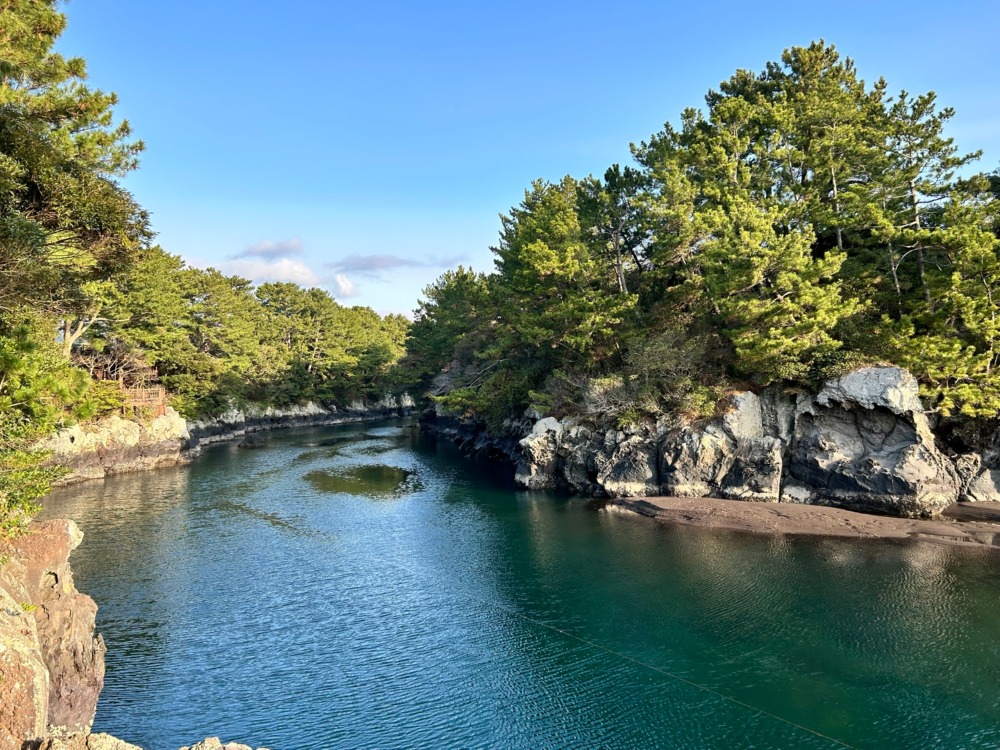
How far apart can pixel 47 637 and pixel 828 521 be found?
25033 millimetres

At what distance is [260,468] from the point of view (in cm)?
4203

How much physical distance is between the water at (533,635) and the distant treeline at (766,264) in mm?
8098

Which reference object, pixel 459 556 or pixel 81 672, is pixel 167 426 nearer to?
pixel 459 556

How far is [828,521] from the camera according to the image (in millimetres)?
23516

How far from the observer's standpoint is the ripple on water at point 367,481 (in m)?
34.7

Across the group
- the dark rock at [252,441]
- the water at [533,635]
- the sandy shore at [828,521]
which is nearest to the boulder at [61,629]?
the water at [533,635]

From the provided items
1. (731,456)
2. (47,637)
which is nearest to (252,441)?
(731,456)

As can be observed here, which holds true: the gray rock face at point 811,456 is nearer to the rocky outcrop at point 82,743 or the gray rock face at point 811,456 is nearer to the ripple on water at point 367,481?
the ripple on water at point 367,481

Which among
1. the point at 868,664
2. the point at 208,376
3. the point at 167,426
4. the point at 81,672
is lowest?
the point at 868,664

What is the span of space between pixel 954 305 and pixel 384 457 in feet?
126

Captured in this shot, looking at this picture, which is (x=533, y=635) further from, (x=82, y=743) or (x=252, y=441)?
(x=252, y=441)

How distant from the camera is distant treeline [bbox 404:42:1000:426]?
24.6 metres

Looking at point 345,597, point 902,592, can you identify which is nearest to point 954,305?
point 902,592

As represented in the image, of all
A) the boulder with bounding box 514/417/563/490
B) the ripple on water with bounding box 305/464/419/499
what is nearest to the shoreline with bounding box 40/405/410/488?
the ripple on water with bounding box 305/464/419/499
